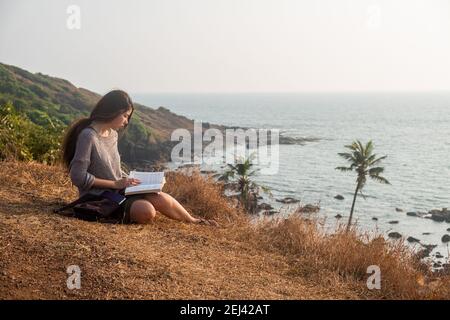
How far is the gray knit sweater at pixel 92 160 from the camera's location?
5293mm

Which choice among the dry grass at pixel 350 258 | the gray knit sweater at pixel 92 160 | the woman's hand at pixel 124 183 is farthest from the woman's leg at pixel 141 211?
the dry grass at pixel 350 258

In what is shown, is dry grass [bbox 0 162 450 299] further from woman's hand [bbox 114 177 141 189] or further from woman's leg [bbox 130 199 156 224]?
woman's hand [bbox 114 177 141 189]

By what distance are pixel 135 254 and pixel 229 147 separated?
67.7m

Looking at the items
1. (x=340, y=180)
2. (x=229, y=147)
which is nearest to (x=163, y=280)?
(x=340, y=180)

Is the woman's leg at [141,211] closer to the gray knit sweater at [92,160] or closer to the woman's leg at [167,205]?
the woman's leg at [167,205]

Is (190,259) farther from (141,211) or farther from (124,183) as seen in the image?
(124,183)

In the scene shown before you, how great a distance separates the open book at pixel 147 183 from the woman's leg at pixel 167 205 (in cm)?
15

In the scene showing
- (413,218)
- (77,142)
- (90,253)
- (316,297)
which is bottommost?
(413,218)

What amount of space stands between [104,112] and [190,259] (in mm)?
1846

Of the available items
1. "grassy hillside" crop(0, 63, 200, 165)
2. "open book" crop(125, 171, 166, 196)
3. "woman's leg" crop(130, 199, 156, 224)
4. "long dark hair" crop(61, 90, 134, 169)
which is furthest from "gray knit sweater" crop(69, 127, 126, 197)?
"grassy hillside" crop(0, 63, 200, 165)

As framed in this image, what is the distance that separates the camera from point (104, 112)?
17.6 feet

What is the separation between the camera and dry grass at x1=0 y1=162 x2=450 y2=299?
3.96 m
